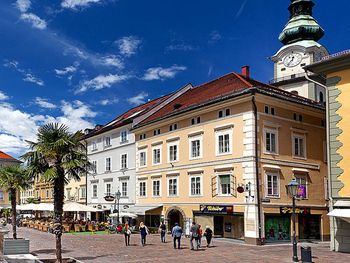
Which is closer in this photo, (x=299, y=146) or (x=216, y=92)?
(x=299, y=146)

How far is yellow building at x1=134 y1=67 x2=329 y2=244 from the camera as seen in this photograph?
1197 inches

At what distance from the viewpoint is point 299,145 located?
33.8m

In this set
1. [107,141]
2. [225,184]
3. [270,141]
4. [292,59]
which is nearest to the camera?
[270,141]

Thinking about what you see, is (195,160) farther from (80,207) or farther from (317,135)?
(80,207)

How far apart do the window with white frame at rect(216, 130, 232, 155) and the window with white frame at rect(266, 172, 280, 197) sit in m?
3.30

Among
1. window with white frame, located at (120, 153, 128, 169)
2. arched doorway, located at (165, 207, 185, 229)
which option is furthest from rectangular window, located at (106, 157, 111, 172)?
arched doorway, located at (165, 207, 185, 229)

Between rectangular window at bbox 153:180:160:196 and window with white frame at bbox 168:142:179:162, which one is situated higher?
window with white frame at bbox 168:142:179:162

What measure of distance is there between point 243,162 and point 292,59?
28238 millimetres

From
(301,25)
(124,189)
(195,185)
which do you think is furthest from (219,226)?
(301,25)

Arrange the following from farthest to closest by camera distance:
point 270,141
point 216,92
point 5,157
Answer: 1. point 5,157
2. point 216,92
3. point 270,141

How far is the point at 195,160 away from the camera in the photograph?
116 ft

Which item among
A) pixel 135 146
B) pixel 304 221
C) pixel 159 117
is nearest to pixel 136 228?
pixel 135 146

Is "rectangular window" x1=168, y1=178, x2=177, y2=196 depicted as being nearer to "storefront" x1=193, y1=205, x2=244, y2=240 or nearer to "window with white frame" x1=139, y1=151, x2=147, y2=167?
"storefront" x1=193, y1=205, x2=244, y2=240

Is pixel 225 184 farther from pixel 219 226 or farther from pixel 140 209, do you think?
pixel 140 209
